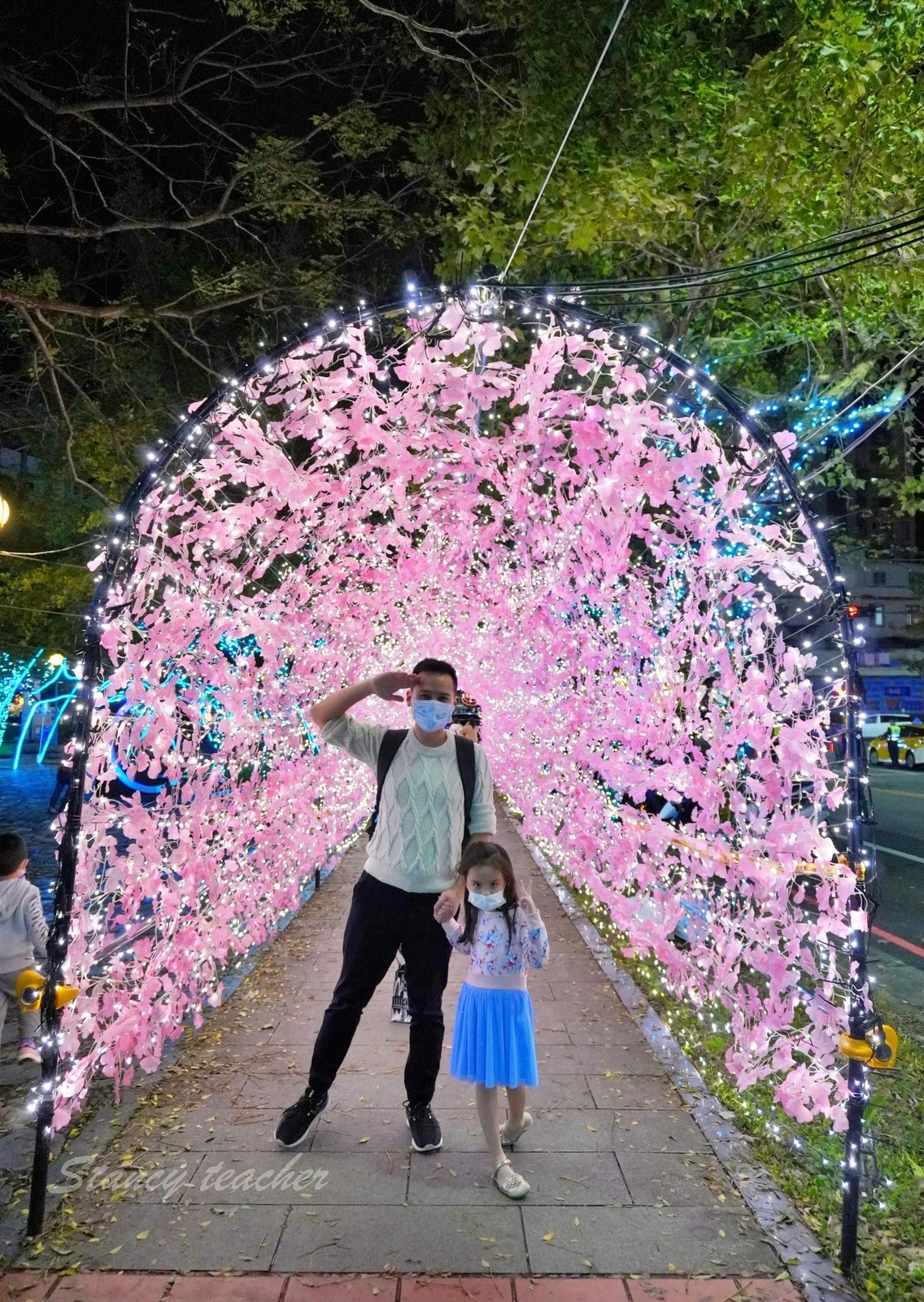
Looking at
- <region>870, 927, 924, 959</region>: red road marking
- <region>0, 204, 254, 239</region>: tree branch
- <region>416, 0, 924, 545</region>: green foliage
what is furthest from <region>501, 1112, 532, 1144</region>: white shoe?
<region>0, 204, 254, 239</region>: tree branch

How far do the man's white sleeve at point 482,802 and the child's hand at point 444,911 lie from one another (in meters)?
0.37

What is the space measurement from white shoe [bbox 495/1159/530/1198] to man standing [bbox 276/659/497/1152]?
0.42 m

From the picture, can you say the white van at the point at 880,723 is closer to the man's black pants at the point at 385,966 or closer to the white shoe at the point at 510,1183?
the man's black pants at the point at 385,966

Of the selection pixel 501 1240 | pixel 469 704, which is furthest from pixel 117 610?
pixel 469 704

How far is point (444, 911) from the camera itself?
349 centimetres

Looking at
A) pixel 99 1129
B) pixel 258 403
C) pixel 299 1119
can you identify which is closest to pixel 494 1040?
pixel 299 1119

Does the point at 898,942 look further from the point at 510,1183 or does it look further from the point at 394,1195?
the point at 394,1195

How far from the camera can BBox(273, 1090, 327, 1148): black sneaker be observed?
372 centimetres

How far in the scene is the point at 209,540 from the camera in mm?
4688

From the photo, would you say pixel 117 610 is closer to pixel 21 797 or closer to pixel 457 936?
pixel 457 936

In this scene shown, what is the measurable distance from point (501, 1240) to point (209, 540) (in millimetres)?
3378

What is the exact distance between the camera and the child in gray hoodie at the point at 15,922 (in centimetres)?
441

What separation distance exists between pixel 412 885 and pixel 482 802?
0.46 m

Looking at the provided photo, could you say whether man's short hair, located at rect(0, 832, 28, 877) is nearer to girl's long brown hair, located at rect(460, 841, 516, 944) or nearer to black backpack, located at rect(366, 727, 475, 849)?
black backpack, located at rect(366, 727, 475, 849)
